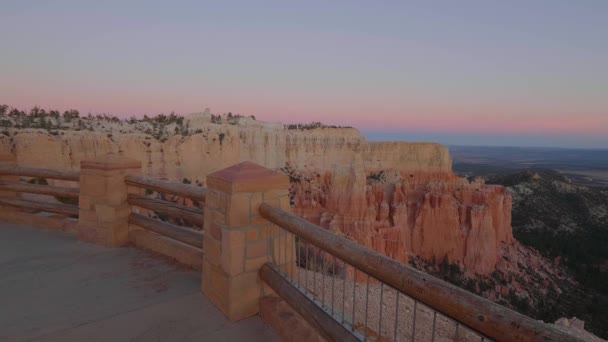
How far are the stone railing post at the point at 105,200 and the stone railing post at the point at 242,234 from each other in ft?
8.18

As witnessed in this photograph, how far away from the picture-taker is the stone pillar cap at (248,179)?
2971 mm

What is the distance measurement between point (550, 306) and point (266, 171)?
3089cm

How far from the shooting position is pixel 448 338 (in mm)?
8430

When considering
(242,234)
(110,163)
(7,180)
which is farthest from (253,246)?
(7,180)

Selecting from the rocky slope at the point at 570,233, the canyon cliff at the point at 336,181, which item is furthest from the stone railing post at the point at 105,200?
the rocky slope at the point at 570,233

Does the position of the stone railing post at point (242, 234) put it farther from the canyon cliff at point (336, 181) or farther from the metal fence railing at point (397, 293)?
the canyon cliff at point (336, 181)

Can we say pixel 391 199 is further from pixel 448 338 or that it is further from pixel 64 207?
pixel 64 207

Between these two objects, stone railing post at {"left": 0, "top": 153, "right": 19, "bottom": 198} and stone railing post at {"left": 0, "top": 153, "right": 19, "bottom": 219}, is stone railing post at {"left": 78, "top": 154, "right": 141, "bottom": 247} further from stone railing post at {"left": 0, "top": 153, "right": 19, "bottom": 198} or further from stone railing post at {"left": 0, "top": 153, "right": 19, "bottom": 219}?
stone railing post at {"left": 0, "top": 153, "right": 19, "bottom": 198}

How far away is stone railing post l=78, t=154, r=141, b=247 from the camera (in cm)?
494

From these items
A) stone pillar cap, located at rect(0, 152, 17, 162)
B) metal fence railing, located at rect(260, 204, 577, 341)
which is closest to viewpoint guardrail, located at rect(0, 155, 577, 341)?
metal fence railing, located at rect(260, 204, 577, 341)

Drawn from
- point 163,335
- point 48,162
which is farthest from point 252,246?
point 48,162

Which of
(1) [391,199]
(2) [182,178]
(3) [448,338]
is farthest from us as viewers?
(1) [391,199]

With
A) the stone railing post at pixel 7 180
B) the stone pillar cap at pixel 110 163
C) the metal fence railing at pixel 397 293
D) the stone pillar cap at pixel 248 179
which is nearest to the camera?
the metal fence railing at pixel 397 293

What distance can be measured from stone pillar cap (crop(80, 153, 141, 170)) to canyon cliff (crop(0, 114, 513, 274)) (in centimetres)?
2055
